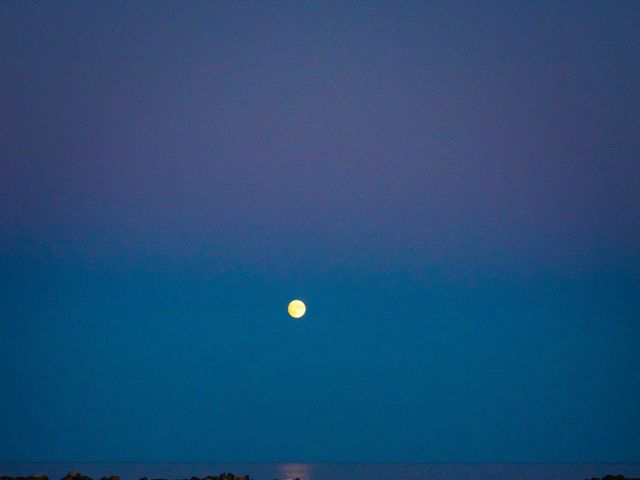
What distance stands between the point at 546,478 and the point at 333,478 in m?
28.4

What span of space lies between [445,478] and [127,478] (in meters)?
42.7

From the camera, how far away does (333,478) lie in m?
119

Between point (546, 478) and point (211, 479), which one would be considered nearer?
point (211, 479)

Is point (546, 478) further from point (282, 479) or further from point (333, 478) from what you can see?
point (282, 479)

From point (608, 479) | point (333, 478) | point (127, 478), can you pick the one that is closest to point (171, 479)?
point (127, 478)

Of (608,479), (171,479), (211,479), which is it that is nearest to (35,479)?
(211,479)

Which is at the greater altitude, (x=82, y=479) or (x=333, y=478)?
(x=333, y=478)

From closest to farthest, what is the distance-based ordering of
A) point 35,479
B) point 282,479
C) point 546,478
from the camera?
1. point 35,479
2. point 282,479
3. point 546,478

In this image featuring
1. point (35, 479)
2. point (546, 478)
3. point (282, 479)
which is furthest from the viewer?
point (546, 478)

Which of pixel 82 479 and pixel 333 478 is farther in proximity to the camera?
pixel 333 478

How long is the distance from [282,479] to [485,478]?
31.4m

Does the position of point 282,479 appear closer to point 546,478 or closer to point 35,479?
point 546,478

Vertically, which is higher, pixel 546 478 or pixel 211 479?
pixel 546 478

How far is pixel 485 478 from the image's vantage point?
126188 mm
